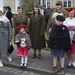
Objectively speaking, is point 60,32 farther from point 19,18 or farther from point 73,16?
point 19,18

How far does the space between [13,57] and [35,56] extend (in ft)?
2.59

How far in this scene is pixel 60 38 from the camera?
7.44m

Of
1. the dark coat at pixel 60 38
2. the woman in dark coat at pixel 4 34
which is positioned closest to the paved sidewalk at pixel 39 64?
the woman in dark coat at pixel 4 34

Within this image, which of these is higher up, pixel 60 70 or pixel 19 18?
pixel 19 18

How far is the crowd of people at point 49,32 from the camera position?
7.52 m

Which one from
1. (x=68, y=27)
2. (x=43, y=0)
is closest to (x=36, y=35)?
(x=68, y=27)

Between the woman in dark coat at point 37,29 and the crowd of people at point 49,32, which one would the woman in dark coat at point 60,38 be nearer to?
the crowd of people at point 49,32

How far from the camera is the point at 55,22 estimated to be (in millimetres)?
8008

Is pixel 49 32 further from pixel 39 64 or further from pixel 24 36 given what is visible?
pixel 39 64

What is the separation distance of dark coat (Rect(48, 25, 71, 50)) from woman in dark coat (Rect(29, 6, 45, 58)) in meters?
1.37

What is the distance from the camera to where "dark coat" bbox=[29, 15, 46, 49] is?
350 inches

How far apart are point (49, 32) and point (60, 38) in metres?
0.78

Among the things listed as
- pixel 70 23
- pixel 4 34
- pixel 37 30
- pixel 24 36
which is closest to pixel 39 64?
pixel 24 36

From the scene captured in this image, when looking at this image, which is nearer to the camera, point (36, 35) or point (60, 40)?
point (60, 40)
